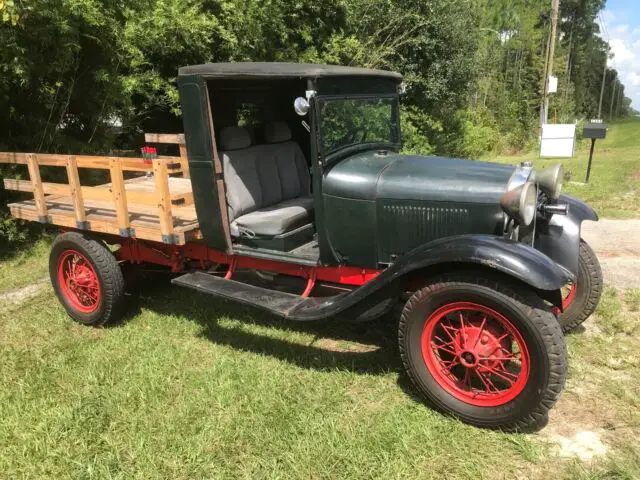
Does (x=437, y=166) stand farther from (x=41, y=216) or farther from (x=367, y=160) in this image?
(x=41, y=216)

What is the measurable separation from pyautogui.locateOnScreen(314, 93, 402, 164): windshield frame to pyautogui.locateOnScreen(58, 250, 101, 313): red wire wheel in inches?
92.4

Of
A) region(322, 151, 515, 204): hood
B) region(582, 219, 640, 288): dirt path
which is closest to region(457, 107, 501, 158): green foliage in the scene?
region(582, 219, 640, 288): dirt path

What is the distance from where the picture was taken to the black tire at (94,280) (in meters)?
4.07

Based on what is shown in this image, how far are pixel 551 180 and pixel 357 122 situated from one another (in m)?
1.42

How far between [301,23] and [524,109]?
2069cm

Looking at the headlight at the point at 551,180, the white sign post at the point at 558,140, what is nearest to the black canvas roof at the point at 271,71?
the headlight at the point at 551,180

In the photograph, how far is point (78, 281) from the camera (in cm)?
431

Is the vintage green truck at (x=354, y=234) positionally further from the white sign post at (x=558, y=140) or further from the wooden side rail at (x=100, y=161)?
the white sign post at (x=558, y=140)

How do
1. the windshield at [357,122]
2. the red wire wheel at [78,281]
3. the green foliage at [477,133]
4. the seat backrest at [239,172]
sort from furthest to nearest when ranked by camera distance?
the green foliage at [477,133] < the red wire wheel at [78,281] < the seat backrest at [239,172] < the windshield at [357,122]

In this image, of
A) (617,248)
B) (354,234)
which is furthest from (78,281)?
(617,248)

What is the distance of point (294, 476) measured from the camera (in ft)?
8.11

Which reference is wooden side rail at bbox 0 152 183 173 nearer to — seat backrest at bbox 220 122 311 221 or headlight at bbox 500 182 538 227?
seat backrest at bbox 220 122 311 221

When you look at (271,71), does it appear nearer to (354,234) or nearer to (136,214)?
(354,234)

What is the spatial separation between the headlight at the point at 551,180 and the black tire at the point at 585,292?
0.61 m
